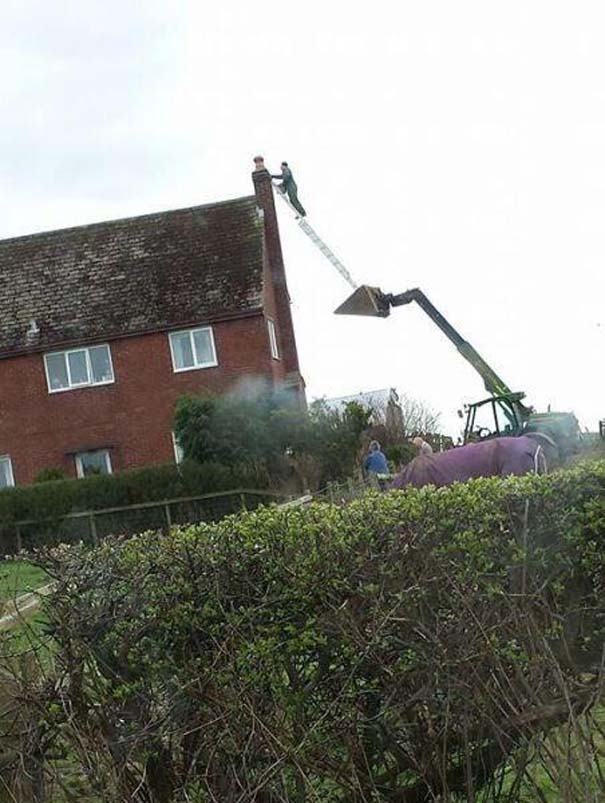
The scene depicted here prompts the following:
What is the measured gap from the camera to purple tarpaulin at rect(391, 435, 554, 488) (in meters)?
8.71

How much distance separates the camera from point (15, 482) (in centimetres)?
3688

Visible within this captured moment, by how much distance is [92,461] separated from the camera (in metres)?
36.6

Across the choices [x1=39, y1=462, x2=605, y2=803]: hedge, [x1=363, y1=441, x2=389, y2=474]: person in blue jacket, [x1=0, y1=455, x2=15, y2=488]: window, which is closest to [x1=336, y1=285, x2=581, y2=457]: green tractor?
[x1=363, y1=441, x2=389, y2=474]: person in blue jacket

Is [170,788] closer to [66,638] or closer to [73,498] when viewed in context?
[66,638]

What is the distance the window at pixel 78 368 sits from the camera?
121ft

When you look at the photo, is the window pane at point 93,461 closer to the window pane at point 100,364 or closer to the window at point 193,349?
the window pane at point 100,364

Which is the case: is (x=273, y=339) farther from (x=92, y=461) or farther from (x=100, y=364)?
(x=92, y=461)

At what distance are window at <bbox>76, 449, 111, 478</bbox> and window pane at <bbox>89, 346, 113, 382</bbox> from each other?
2.07m

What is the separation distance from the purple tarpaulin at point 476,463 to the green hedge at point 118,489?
66.1 ft

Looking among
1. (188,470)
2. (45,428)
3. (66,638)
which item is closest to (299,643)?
(66,638)

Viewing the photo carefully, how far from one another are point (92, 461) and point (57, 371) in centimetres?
278

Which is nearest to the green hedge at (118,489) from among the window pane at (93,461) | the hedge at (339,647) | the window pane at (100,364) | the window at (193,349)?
the window pane at (93,461)

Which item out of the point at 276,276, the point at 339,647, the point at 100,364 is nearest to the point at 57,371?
the point at 100,364

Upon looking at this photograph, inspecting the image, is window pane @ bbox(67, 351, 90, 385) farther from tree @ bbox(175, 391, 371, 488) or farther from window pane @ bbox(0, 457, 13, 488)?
tree @ bbox(175, 391, 371, 488)
